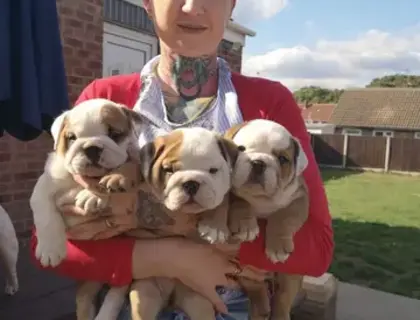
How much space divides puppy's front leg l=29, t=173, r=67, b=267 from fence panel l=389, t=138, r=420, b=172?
911 inches

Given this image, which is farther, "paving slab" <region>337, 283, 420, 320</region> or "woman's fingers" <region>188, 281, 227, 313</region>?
"paving slab" <region>337, 283, 420, 320</region>

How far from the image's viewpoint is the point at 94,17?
220 inches

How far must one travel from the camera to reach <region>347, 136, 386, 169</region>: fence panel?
23.7 m

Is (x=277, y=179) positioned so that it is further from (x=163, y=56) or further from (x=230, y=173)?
(x=163, y=56)

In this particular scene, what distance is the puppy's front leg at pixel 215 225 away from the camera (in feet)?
4.49

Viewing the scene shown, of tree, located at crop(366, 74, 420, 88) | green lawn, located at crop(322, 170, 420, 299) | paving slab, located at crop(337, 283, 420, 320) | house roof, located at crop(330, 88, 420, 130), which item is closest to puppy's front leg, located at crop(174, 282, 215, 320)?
paving slab, located at crop(337, 283, 420, 320)

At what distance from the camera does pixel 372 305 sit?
4828 millimetres

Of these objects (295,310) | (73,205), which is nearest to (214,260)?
(73,205)

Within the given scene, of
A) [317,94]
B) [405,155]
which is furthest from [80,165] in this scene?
[317,94]

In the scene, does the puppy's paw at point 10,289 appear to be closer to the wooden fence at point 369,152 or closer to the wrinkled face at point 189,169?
the wrinkled face at point 189,169

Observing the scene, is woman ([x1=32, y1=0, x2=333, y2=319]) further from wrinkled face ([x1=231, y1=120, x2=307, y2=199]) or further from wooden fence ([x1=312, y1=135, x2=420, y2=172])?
wooden fence ([x1=312, y1=135, x2=420, y2=172])

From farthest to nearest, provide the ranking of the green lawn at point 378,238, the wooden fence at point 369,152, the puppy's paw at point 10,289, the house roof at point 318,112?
1. the house roof at point 318,112
2. the wooden fence at point 369,152
3. the green lawn at point 378,238
4. the puppy's paw at point 10,289

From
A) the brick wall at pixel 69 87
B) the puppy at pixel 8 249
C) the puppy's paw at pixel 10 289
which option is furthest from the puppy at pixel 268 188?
the brick wall at pixel 69 87

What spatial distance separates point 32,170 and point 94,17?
1.72 metres
